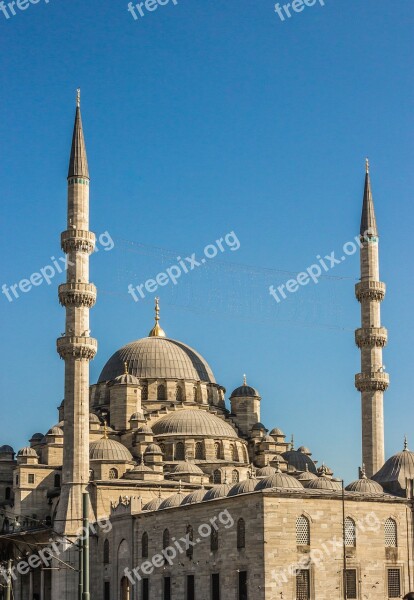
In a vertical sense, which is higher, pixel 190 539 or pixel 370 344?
pixel 370 344

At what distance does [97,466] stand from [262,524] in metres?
16.4

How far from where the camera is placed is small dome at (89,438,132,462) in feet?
178

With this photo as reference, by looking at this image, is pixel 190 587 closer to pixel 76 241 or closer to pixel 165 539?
pixel 165 539

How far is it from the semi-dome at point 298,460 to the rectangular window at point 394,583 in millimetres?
19138

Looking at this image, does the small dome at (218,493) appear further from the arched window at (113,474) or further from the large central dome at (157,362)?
the large central dome at (157,362)

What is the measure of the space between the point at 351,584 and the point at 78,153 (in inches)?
931

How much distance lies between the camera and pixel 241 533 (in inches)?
1606

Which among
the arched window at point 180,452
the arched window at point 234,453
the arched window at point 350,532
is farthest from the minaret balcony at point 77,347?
the arched window at point 350,532

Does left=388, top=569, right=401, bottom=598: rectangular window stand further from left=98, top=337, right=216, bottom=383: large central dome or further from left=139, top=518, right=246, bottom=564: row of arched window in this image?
left=98, top=337, right=216, bottom=383: large central dome

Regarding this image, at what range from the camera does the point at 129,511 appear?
4838cm

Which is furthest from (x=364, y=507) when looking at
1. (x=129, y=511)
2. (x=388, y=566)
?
(x=129, y=511)

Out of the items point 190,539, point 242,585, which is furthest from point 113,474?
point 242,585

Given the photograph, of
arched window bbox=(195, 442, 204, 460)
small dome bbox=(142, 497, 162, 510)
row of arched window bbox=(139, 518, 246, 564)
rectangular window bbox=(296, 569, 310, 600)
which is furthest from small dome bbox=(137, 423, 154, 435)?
rectangular window bbox=(296, 569, 310, 600)

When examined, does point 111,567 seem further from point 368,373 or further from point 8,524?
point 368,373
